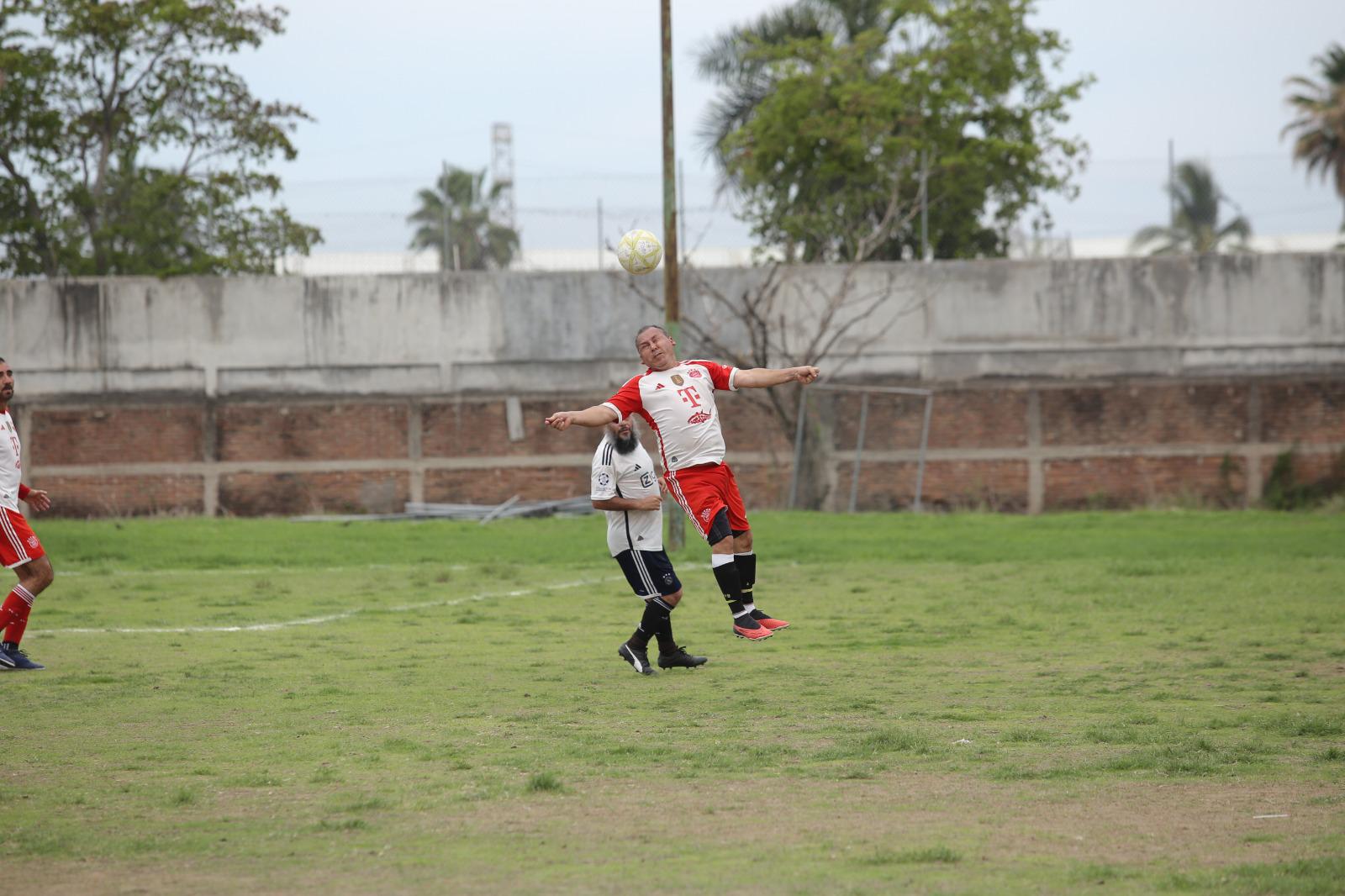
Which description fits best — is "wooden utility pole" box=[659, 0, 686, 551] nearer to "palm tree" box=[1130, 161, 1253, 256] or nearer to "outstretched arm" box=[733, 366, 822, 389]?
"outstretched arm" box=[733, 366, 822, 389]

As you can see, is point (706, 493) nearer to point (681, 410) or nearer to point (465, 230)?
point (681, 410)

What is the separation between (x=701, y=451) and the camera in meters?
10.9

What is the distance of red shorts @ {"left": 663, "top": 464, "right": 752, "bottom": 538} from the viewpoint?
10836mm

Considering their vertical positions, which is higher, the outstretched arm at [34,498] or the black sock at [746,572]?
the outstretched arm at [34,498]

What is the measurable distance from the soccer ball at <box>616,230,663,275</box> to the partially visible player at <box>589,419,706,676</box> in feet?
7.79

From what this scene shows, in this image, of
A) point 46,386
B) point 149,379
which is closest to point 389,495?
point 149,379

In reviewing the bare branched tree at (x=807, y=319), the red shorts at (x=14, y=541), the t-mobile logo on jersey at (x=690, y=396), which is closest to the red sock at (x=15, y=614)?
the red shorts at (x=14, y=541)

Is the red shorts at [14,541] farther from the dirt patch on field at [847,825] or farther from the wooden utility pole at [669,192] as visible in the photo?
the wooden utility pole at [669,192]

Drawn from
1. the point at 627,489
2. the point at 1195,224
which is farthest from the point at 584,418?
the point at 1195,224

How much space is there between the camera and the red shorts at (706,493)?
10.8 meters

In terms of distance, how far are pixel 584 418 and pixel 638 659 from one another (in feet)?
6.05

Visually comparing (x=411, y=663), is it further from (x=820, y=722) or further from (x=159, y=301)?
(x=159, y=301)

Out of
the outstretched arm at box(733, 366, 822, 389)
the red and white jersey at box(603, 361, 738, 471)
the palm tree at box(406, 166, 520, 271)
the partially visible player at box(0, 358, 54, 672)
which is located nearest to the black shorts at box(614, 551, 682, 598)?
the red and white jersey at box(603, 361, 738, 471)

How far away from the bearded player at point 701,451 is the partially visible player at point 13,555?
14.7ft
